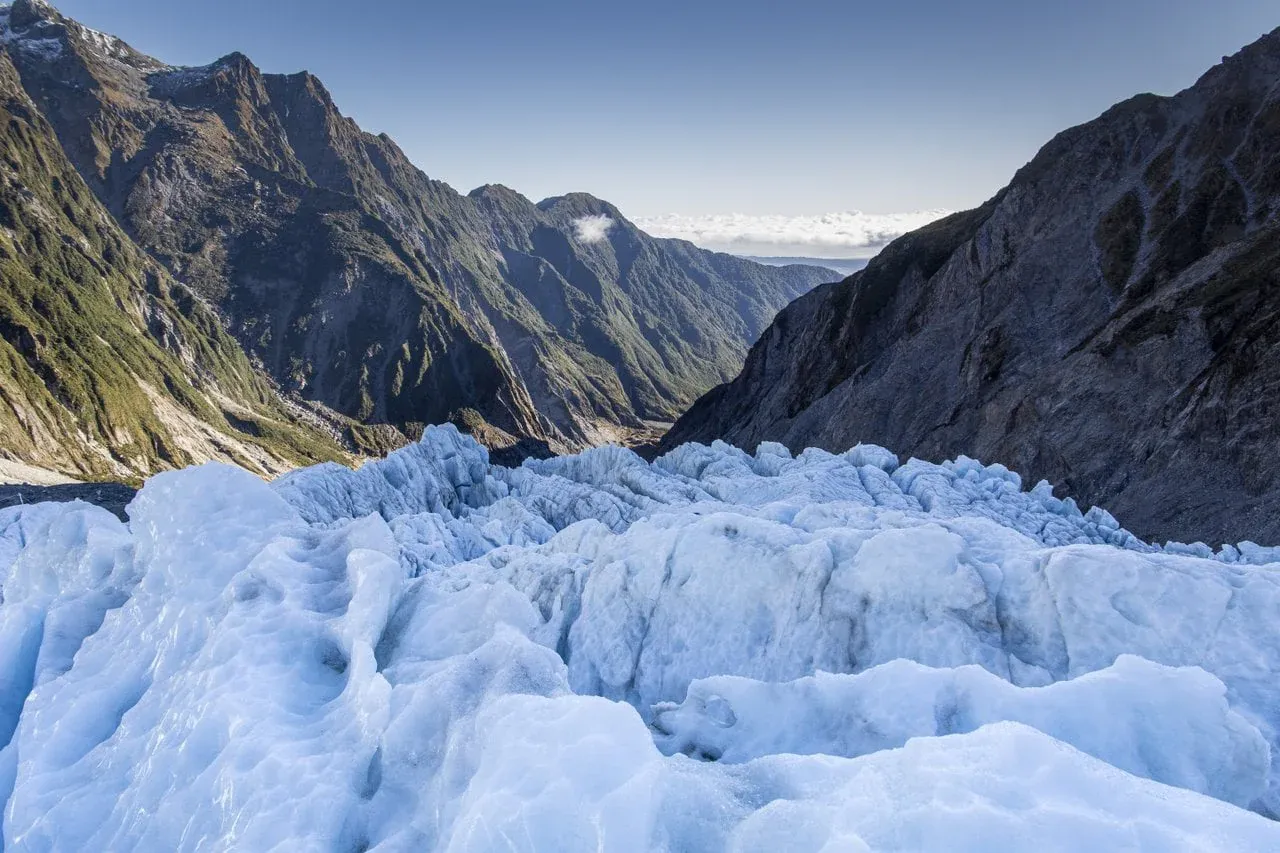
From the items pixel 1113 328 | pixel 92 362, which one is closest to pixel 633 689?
pixel 1113 328

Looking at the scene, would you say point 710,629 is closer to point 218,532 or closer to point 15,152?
point 218,532

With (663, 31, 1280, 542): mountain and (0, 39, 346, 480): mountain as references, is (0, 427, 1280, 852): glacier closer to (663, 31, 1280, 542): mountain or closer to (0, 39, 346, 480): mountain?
(663, 31, 1280, 542): mountain

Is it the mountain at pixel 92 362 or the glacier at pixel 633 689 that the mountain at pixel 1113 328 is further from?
the mountain at pixel 92 362

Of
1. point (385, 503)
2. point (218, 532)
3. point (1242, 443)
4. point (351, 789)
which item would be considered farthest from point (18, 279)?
point (1242, 443)

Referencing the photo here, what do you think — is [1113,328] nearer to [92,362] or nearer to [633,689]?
[633,689]

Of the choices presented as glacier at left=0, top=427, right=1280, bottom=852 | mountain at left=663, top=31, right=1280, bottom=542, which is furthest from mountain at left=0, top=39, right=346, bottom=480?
mountain at left=663, top=31, right=1280, bottom=542
